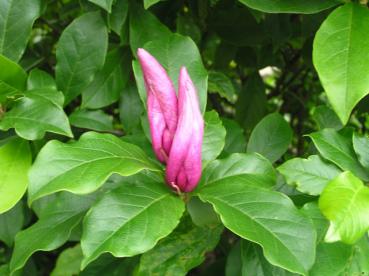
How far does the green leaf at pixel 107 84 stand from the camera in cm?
132

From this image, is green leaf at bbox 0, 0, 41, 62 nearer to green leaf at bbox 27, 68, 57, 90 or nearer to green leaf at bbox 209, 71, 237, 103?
green leaf at bbox 27, 68, 57, 90

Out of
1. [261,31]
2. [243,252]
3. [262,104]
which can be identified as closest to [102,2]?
[243,252]

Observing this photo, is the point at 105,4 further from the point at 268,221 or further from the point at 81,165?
the point at 268,221

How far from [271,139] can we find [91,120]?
1.43ft

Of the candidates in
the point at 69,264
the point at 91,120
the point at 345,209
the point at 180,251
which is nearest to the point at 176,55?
the point at 91,120

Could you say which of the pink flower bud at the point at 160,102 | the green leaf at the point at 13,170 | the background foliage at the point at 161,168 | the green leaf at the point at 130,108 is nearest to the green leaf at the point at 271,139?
the background foliage at the point at 161,168

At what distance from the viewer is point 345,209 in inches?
30.5

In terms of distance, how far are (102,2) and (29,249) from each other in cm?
50

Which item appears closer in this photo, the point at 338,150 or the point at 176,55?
the point at 338,150

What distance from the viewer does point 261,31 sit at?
5.36ft

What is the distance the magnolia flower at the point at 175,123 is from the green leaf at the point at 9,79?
1.13 ft

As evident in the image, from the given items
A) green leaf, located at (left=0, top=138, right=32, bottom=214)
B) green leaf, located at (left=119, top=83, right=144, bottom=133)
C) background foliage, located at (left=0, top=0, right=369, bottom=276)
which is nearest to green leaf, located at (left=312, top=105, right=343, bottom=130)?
background foliage, located at (left=0, top=0, right=369, bottom=276)

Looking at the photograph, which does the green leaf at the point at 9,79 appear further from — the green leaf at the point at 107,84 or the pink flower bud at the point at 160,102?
the pink flower bud at the point at 160,102

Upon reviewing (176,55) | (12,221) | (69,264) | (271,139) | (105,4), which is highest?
(105,4)
